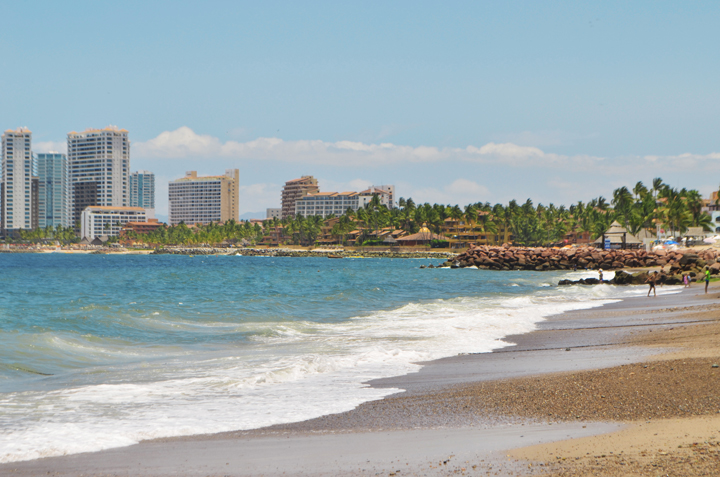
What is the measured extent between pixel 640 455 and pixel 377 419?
10.5 feet

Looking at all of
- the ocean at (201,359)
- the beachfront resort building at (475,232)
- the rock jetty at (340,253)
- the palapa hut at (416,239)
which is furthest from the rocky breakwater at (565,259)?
the beachfront resort building at (475,232)

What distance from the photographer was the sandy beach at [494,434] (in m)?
5.36

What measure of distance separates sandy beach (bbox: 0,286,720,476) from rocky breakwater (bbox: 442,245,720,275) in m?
57.4

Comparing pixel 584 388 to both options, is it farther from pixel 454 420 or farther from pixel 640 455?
pixel 640 455

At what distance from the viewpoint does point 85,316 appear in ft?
70.1

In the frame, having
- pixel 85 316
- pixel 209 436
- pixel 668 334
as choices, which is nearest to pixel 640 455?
pixel 209 436

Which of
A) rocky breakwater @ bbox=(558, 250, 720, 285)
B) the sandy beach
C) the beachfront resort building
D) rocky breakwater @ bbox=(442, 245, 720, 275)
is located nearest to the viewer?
the sandy beach

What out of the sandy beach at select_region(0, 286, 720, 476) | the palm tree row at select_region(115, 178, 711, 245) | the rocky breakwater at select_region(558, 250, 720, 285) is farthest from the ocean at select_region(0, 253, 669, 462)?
the palm tree row at select_region(115, 178, 711, 245)

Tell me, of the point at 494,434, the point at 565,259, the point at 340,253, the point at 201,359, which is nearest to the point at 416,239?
the point at 340,253

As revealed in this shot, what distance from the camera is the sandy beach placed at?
17.6 feet

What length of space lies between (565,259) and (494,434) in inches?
2855

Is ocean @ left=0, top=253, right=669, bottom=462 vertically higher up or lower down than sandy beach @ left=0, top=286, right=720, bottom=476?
lower down

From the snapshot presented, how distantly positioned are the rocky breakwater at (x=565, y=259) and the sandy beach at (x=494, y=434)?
188 ft

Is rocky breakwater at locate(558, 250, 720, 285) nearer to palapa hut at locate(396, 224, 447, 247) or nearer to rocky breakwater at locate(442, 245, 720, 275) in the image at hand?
rocky breakwater at locate(442, 245, 720, 275)
